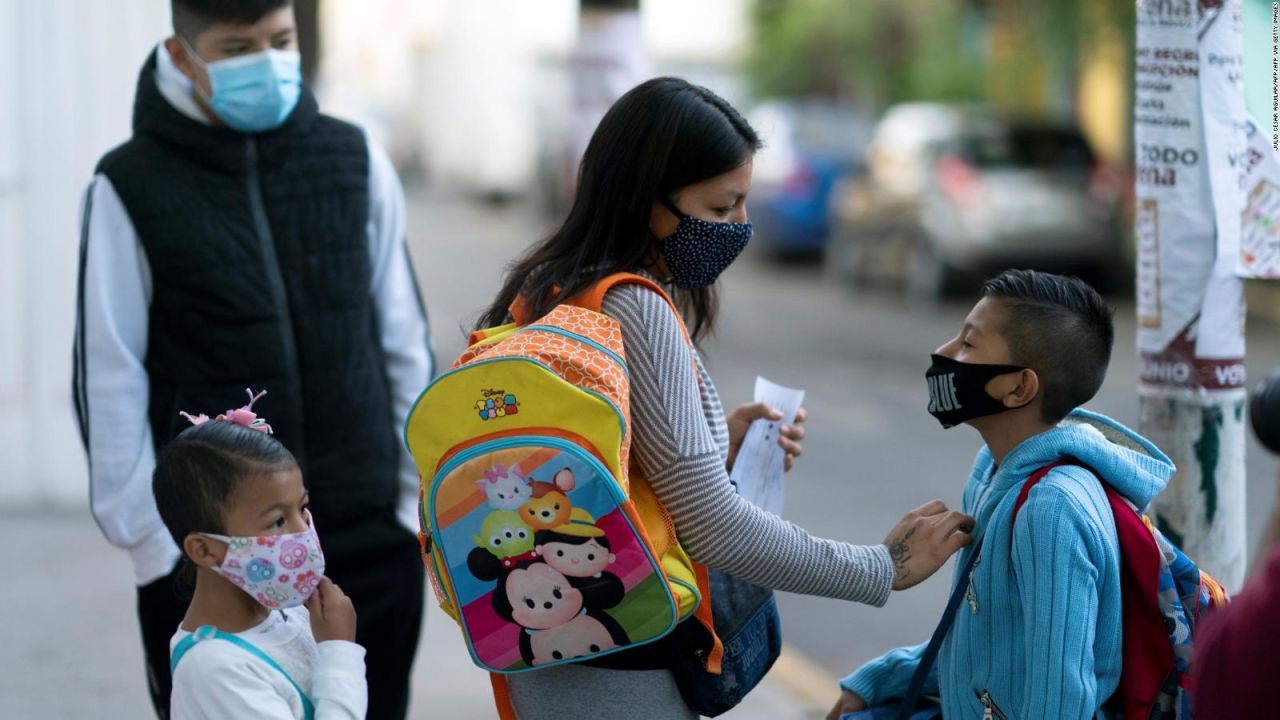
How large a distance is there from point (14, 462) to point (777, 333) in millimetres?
7446

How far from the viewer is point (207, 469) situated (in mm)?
2367

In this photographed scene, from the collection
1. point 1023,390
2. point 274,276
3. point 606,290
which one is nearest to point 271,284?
point 274,276

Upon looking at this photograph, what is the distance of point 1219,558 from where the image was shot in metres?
3.37

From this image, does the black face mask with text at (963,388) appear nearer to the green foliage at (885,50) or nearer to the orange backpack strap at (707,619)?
the orange backpack strap at (707,619)

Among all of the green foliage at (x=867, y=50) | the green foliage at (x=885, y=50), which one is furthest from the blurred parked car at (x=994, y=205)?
the green foliage at (x=867, y=50)

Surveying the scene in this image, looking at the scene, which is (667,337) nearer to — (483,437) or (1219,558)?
(483,437)

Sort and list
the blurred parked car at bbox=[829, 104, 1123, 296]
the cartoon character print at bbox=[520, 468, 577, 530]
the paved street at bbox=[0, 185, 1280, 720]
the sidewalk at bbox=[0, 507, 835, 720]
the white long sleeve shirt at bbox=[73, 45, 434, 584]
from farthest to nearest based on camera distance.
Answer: the blurred parked car at bbox=[829, 104, 1123, 296] < the paved street at bbox=[0, 185, 1280, 720] < the sidewalk at bbox=[0, 507, 835, 720] < the white long sleeve shirt at bbox=[73, 45, 434, 584] < the cartoon character print at bbox=[520, 468, 577, 530]

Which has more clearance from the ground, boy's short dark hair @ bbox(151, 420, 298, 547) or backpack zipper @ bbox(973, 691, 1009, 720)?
boy's short dark hair @ bbox(151, 420, 298, 547)

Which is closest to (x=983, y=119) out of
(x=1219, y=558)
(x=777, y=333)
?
(x=777, y=333)

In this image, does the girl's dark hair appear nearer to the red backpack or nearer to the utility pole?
the red backpack

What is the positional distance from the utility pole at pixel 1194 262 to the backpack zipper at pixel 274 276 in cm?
185

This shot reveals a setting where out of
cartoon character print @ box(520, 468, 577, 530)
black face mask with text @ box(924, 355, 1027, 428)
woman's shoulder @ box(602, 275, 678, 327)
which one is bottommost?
cartoon character print @ box(520, 468, 577, 530)

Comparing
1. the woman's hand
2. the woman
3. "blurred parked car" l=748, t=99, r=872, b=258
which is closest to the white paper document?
the woman's hand

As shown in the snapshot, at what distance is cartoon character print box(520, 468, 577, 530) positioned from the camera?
2203 millimetres
